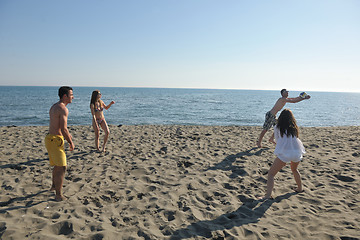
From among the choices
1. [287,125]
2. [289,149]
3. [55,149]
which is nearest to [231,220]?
[289,149]

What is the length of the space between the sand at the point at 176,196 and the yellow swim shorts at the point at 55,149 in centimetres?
75

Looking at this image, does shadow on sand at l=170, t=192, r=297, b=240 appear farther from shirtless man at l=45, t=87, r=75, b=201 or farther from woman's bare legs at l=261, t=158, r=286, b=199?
shirtless man at l=45, t=87, r=75, b=201

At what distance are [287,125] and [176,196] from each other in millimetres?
2452

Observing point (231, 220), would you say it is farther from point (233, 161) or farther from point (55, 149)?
point (55, 149)

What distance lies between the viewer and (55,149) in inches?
135

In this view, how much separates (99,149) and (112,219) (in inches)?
159

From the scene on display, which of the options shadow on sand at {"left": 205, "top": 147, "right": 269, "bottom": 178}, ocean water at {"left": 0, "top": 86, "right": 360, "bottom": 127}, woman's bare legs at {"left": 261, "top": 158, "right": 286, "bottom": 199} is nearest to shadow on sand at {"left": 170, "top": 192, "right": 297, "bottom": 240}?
woman's bare legs at {"left": 261, "top": 158, "right": 286, "bottom": 199}

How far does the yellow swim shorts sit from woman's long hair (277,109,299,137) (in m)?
3.94

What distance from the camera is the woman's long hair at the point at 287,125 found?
3697mm

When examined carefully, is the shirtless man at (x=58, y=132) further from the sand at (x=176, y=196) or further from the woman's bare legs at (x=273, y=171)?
the woman's bare legs at (x=273, y=171)

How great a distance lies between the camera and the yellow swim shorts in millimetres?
3404

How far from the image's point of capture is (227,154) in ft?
21.4

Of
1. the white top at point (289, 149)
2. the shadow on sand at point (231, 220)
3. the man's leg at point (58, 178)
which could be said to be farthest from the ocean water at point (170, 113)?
the shadow on sand at point (231, 220)

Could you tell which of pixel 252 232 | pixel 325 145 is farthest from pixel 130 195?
pixel 325 145
